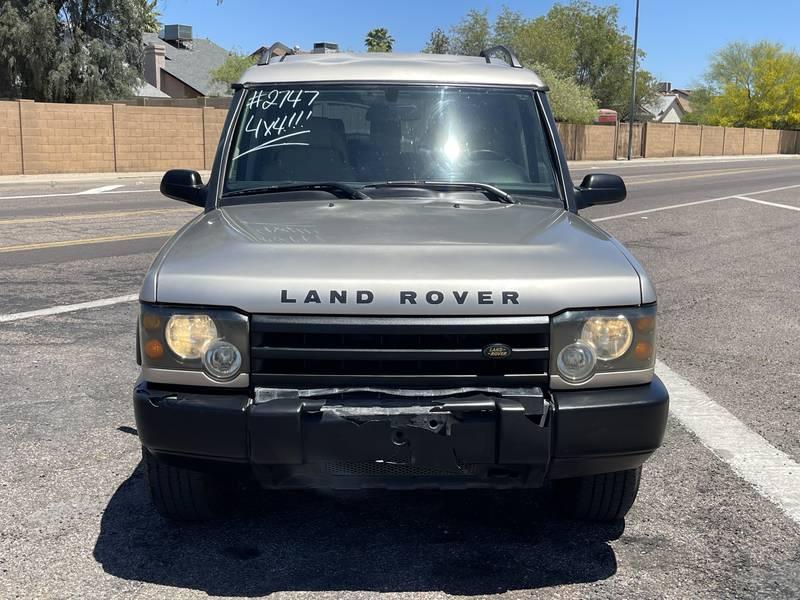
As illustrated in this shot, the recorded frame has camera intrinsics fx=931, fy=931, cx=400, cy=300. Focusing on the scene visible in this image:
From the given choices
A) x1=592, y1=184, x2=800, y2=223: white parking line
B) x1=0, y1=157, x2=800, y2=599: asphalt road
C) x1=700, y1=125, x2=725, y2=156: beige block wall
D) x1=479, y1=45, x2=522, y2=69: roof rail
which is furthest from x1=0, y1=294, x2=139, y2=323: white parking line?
x1=700, y1=125, x2=725, y2=156: beige block wall

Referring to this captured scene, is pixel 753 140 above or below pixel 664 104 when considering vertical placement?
below

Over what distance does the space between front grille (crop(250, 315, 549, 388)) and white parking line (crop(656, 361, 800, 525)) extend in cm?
163

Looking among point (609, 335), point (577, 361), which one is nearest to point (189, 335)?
point (577, 361)

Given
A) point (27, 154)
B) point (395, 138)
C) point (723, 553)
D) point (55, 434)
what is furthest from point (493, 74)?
point (27, 154)

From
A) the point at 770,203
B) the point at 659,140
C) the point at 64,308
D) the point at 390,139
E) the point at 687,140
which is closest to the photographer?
the point at 390,139

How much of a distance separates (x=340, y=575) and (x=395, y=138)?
208 cm

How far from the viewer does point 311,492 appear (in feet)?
13.5

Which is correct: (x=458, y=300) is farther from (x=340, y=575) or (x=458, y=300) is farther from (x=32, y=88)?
(x=32, y=88)

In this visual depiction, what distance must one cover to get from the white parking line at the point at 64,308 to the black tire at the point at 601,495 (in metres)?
5.52

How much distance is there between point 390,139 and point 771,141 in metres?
87.2

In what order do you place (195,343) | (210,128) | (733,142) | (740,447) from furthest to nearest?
(733,142)
(210,128)
(740,447)
(195,343)

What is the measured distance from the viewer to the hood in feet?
9.95

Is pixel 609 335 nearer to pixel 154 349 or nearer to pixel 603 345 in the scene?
pixel 603 345

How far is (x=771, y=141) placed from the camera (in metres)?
83.8
